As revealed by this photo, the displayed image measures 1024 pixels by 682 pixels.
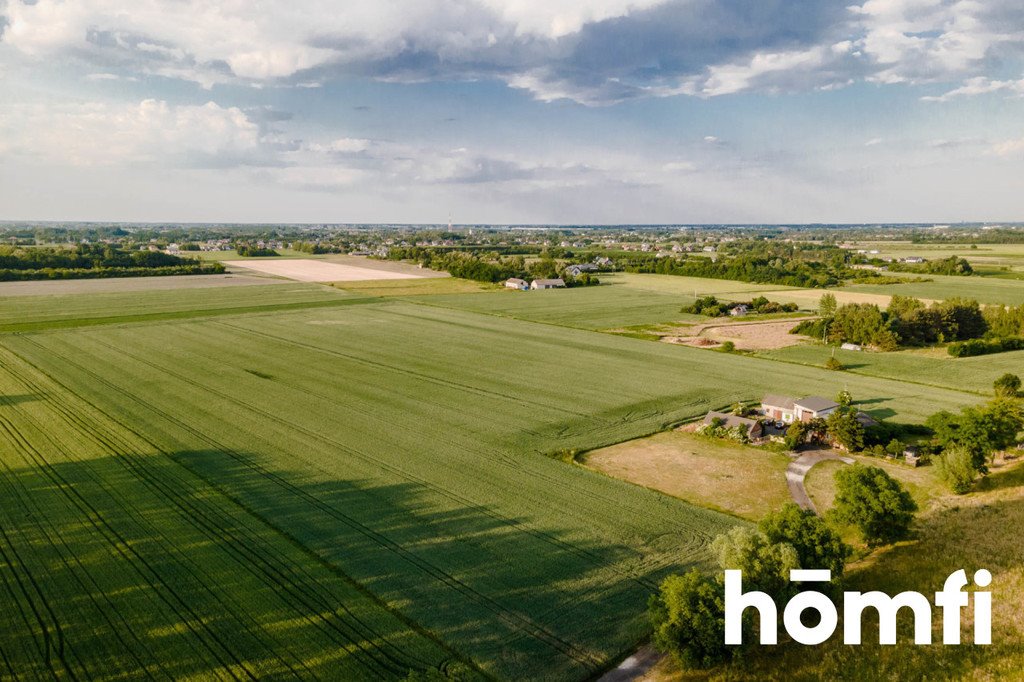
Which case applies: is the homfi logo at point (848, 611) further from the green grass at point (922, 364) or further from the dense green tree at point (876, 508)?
the green grass at point (922, 364)

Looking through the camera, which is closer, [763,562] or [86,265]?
[763,562]

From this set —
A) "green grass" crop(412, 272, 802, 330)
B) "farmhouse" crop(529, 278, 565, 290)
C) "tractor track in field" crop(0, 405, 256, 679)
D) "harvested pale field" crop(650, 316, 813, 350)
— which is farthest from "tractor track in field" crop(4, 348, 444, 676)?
"farmhouse" crop(529, 278, 565, 290)

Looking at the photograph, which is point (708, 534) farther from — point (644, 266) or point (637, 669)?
point (644, 266)

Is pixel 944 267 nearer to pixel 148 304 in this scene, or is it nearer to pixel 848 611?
pixel 848 611

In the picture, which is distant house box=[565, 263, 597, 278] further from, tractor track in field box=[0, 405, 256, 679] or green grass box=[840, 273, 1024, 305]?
tractor track in field box=[0, 405, 256, 679]

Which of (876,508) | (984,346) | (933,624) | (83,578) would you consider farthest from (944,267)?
(83,578)

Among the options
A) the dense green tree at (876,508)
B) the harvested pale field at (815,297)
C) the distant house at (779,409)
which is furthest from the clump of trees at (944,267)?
the dense green tree at (876,508)
